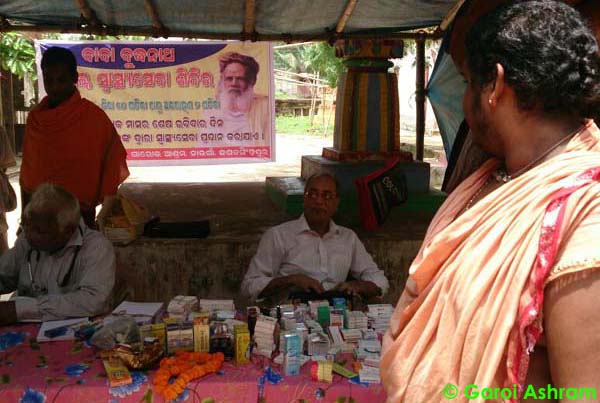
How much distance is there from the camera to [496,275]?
3.36 ft

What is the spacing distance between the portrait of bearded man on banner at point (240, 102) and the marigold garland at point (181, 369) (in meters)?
6.05

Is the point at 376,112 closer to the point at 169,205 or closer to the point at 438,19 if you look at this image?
the point at 438,19

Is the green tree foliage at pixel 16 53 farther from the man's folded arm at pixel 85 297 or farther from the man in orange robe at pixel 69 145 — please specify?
the man's folded arm at pixel 85 297

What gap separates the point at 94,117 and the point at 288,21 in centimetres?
191

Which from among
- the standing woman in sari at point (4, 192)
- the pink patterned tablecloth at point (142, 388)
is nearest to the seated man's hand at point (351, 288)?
the pink patterned tablecloth at point (142, 388)

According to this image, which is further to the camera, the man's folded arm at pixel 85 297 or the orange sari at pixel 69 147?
the orange sari at pixel 69 147

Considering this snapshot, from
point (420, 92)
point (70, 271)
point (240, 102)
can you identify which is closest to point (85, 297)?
point (70, 271)

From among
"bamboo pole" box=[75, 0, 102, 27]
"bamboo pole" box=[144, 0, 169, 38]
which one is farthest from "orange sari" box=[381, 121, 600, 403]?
"bamboo pole" box=[75, 0, 102, 27]

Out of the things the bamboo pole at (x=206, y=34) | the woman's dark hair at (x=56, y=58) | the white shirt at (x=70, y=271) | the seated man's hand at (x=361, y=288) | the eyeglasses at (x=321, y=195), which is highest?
the bamboo pole at (x=206, y=34)

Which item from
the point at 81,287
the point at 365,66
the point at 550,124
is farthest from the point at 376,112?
the point at 550,124

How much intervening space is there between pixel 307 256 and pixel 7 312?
1.50 meters

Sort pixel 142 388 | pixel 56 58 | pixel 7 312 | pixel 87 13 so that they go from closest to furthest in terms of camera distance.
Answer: pixel 142 388 → pixel 7 312 → pixel 56 58 → pixel 87 13

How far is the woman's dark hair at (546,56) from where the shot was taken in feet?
3.32

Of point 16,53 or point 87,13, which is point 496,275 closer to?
point 87,13
